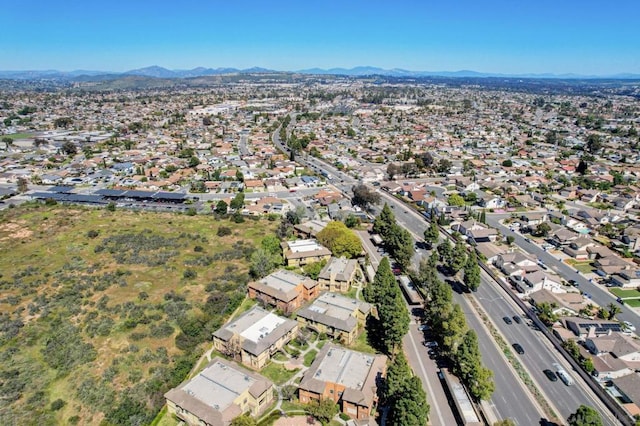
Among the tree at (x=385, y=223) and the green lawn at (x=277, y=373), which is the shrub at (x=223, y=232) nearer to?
the tree at (x=385, y=223)

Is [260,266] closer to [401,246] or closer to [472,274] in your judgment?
[401,246]

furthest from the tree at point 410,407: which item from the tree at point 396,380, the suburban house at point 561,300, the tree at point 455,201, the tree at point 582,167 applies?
the tree at point 582,167

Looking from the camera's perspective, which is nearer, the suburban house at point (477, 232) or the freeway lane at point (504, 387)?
the freeway lane at point (504, 387)

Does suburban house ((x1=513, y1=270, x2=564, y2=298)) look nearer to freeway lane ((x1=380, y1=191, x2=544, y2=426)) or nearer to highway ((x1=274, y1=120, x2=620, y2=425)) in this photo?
highway ((x1=274, y1=120, x2=620, y2=425))

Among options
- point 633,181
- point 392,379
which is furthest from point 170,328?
point 633,181

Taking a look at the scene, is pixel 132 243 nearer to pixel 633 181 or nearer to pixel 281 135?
pixel 281 135

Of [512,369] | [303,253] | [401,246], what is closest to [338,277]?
[303,253]
